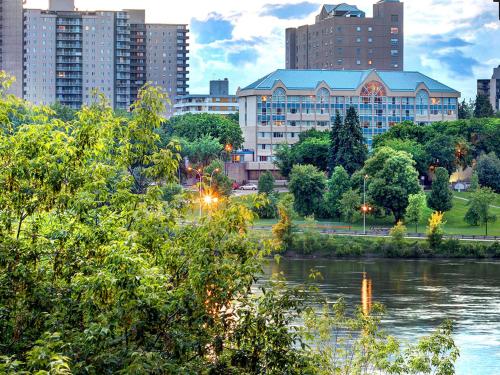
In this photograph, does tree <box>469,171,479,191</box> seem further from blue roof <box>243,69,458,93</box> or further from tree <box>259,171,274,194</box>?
blue roof <box>243,69,458,93</box>

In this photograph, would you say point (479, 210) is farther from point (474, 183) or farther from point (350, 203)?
point (474, 183)

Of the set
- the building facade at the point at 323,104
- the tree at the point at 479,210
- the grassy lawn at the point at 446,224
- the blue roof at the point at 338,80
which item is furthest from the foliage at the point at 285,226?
the blue roof at the point at 338,80

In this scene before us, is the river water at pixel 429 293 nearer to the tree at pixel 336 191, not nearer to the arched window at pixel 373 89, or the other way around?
the tree at pixel 336 191

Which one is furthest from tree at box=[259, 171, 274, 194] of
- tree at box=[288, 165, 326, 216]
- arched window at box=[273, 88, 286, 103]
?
arched window at box=[273, 88, 286, 103]

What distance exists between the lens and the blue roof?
18688cm

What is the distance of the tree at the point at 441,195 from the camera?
129 metres

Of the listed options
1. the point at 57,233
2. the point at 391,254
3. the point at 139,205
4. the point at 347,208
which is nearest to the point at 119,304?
the point at 57,233

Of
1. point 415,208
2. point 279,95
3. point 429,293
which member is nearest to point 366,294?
point 429,293

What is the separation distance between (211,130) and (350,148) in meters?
42.0

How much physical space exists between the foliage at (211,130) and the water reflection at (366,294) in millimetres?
88707

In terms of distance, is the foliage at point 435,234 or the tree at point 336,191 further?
the tree at point 336,191

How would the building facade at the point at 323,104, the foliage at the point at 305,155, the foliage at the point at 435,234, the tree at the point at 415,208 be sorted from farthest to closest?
the building facade at the point at 323,104 → the foliage at the point at 305,155 → the tree at the point at 415,208 → the foliage at the point at 435,234

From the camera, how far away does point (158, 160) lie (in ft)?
79.2

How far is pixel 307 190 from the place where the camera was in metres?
131
